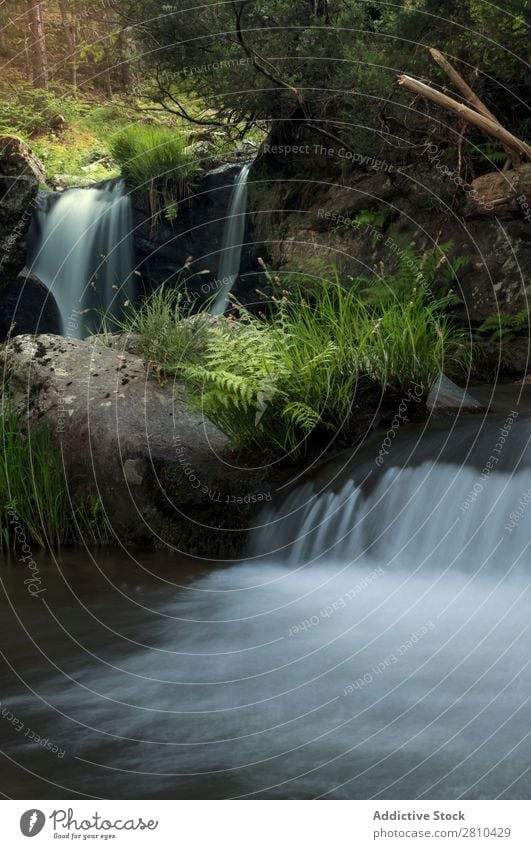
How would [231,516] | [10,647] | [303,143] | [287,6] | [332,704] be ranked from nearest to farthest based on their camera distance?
1. [332,704]
2. [10,647]
3. [231,516]
4. [287,6]
5. [303,143]

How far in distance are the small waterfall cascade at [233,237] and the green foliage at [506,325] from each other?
3850 millimetres

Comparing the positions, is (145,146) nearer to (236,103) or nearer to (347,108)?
(236,103)

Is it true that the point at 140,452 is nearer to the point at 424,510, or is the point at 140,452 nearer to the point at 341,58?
the point at 424,510

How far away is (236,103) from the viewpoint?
10984 mm

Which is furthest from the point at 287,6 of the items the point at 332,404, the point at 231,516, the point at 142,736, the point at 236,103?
the point at 142,736

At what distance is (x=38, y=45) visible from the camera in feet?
74.0

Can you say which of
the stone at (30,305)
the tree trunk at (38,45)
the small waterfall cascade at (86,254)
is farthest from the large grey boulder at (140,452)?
the tree trunk at (38,45)

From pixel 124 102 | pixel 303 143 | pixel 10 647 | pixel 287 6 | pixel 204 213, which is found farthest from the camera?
pixel 124 102

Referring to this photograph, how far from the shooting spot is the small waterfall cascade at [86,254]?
11703 millimetres

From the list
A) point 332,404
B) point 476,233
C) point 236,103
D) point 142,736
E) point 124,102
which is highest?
point 124,102

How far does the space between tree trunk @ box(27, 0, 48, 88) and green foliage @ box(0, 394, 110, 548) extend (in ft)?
62.5

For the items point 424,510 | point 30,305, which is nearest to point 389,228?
point 424,510

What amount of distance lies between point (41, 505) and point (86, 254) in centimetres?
637

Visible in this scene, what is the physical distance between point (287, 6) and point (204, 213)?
282cm
